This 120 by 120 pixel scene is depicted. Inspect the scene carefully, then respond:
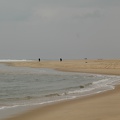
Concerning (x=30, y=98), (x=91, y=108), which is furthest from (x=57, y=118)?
(x=30, y=98)

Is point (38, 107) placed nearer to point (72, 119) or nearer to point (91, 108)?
point (91, 108)

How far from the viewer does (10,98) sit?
16875 mm

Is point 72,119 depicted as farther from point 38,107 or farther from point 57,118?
point 38,107

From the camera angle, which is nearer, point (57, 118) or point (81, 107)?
point (57, 118)

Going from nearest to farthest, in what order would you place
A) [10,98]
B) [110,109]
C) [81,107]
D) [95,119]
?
[95,119]
[110,109]
[81,107]
[10,98]

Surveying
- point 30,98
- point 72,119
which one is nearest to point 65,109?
point 72,119

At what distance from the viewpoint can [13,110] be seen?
12.6m

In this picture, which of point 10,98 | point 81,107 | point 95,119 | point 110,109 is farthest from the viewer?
point 10,98

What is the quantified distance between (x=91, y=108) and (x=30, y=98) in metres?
5.43

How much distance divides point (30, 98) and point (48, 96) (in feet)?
4.21

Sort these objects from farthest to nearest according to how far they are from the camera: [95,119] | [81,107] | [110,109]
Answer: [81,107] → [110,109] → [95,119]

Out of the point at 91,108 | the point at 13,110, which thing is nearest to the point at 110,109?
the point at 91,108

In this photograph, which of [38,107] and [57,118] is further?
[38,107]

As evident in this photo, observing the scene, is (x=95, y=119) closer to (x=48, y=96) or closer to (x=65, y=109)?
(x=65, y=109)
